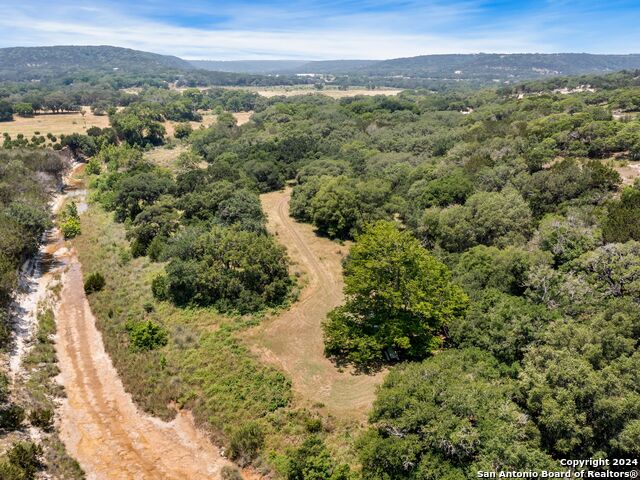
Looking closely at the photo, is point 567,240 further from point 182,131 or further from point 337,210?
point 182,131

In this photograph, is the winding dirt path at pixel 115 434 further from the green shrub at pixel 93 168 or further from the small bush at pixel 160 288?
the green shrub at pixel 93 168

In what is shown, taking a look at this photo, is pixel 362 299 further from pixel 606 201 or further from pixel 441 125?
pixel 441 125

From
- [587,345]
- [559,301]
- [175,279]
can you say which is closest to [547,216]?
[559,301]

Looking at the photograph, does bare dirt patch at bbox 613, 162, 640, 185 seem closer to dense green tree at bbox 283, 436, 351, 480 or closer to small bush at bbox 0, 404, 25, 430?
dense green tree at bbox 283, 436, 351, 480

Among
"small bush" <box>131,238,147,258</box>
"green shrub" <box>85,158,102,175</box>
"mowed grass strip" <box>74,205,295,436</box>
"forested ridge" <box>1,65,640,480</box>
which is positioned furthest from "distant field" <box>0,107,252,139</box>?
"mowed grass strip" <box>74,205,295,436</box>

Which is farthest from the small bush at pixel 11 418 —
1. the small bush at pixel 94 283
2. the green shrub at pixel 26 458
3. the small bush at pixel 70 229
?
the small bush at pixel 70 229

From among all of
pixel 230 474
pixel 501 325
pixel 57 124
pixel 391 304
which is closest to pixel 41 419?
pixel 230 474
